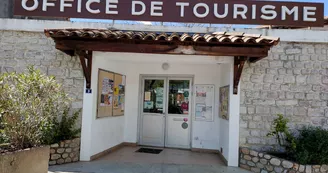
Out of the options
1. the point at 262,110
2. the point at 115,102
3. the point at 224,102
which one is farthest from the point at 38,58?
the point at 262,110

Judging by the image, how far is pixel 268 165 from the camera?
5613 millimetres

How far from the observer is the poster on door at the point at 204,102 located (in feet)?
26.4

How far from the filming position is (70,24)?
22.2 feet

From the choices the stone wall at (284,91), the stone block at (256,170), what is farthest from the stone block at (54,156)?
the stone block at (256,170)

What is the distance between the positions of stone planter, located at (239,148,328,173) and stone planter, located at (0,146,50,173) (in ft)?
14.0

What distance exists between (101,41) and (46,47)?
6.53 feet

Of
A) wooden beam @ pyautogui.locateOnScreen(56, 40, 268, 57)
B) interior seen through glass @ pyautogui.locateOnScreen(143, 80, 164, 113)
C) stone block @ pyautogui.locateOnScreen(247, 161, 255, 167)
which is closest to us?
wooden beam @ pyautogui.locateOnScreen(56, 40, 268, 57)

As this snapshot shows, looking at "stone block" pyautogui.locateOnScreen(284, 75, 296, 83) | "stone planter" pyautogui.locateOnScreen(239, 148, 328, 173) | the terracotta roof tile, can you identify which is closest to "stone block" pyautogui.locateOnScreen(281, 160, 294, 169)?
"stone planter" pyautogui.locateOnScreen(239, 148, 328, 173)

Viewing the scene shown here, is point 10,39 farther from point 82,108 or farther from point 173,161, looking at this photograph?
point 173,161

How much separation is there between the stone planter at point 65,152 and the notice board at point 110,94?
0.97 metres

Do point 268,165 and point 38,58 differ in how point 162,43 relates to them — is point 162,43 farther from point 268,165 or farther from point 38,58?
point 268,165

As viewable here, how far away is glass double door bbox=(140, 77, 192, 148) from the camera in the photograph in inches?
327

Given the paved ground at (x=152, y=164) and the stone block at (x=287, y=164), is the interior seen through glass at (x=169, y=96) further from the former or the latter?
the stone block at (x=287, y=164)

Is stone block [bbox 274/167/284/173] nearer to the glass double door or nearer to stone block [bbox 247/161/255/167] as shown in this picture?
stone block [bbox 247/161/255/167]
